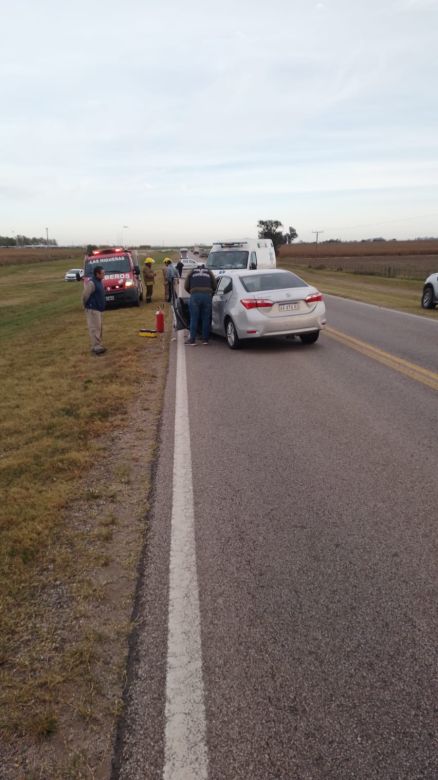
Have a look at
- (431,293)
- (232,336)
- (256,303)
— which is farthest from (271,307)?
(431,293)

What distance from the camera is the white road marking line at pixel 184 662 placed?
2172mm

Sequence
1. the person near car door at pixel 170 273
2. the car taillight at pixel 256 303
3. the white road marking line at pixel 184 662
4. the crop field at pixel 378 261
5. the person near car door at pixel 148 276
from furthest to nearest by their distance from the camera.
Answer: the crop field at pixel 378 261, the person near car door at pixel 148 276, the person near car door at pixel 170 273, the car taillight at pixel 256 303, the white road marking line at pixel 184 662

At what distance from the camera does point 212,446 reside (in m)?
5.62

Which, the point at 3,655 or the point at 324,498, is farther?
the point at 324,498

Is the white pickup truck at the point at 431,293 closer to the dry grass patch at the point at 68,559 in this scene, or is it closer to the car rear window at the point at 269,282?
the car rear window at the point at 269,282

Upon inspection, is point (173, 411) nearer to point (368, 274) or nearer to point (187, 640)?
point (187, 640)

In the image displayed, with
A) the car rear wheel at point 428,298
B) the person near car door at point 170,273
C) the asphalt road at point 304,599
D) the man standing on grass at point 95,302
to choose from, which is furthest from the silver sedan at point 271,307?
the person near car door at point 170,273

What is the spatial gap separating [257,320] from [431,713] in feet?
28.5

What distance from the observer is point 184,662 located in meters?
2.68

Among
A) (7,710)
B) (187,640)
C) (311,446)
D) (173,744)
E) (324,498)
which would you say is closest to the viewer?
(173,744)

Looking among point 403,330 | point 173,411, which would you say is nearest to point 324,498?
point 173,411

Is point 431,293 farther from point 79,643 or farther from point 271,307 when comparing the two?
point 79,643

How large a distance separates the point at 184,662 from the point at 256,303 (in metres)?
8.42

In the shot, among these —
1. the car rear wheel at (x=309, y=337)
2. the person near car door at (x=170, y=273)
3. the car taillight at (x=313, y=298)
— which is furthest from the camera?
the person near car door at (x=170, y=273)
